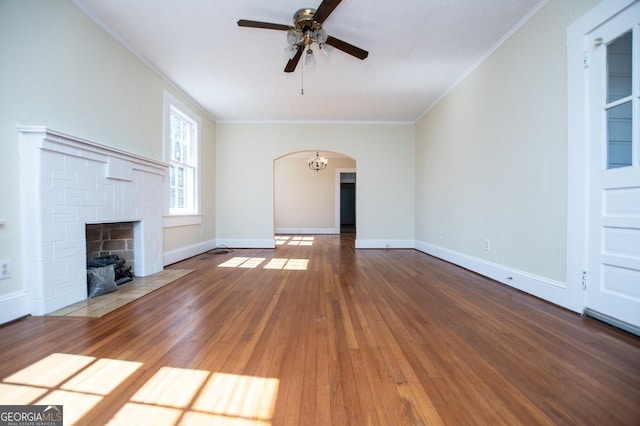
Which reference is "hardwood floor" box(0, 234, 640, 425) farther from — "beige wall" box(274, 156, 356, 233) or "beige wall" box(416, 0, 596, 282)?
"beige wall" box(274, 156, 356, 233)

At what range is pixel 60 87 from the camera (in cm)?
233

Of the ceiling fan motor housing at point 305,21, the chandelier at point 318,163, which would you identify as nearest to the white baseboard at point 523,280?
the ceiling fan motor housing at point 305,21

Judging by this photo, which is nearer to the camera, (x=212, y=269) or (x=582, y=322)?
(x=582, y=322)

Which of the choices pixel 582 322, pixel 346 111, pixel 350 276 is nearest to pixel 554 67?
pixel 582 322

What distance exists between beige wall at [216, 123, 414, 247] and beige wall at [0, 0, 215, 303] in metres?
2.35

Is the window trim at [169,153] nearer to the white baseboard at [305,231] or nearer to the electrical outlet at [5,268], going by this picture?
the electrical outlet at [5,268]

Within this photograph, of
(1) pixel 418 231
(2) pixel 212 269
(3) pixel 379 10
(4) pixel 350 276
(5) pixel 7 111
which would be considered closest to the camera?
(5) pixel 7 111

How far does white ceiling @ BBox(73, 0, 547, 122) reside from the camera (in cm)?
254

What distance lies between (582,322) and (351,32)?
3.16m

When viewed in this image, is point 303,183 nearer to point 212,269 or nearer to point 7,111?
point 212,269

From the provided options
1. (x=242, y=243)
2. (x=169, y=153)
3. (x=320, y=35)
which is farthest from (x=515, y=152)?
(x=242, y=243)

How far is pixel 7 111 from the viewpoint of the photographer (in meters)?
1.96

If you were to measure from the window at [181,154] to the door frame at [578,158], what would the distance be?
448 centimetres

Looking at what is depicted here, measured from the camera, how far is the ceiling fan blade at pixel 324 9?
81.9 inches
